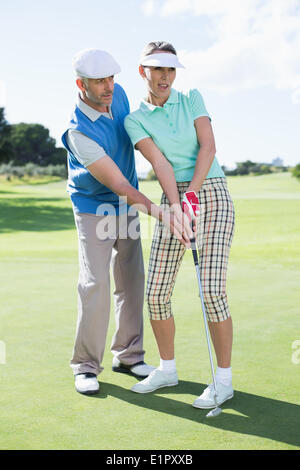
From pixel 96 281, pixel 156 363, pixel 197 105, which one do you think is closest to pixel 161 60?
pixel 197 105

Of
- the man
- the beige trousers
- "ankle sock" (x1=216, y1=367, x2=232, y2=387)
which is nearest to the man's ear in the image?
the man

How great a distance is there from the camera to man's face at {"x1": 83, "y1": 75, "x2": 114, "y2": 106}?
3.05 meters

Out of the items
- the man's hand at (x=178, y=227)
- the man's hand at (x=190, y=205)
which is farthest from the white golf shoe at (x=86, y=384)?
the man's hand at (x=190, y=205)

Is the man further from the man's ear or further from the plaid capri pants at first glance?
the plaid capri pants

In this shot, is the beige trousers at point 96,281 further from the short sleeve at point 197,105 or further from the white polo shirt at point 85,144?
the short sleeve at point 197,105

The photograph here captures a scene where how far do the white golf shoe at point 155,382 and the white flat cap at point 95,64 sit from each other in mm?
1404

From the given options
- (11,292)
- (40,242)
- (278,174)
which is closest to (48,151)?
(278,174)

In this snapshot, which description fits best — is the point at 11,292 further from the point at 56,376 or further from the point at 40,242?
the point at 40,242

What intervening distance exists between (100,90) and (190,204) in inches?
27.8

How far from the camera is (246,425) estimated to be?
8.45 feet

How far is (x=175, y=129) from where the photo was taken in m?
2.95

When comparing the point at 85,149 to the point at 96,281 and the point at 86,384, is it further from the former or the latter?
the point at 86,384

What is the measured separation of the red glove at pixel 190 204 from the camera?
9.36ft

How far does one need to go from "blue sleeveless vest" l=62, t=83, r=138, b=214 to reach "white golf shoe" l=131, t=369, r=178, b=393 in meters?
0.83
